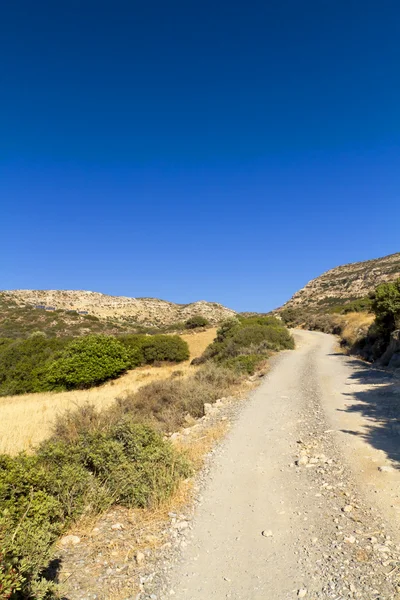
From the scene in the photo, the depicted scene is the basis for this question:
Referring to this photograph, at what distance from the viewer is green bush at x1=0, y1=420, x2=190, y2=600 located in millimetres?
3365

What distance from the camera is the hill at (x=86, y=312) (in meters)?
53.1

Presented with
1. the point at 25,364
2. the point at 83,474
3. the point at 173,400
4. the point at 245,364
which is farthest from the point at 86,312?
the point at 83,474

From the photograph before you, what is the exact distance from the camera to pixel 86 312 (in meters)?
72.5

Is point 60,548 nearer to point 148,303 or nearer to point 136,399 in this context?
point 136,399

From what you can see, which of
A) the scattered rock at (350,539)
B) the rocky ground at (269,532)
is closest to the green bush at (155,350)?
Answer: the rocky ground at (269,532)

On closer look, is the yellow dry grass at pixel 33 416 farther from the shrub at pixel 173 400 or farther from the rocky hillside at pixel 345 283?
the rocky hillside at pixel 345 283

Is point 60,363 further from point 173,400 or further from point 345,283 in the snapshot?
point 345,283

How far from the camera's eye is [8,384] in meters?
25.9

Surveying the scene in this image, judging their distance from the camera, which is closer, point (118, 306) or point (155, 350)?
point (155, 350)

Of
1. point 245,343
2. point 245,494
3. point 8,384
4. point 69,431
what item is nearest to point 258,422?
point 245,494

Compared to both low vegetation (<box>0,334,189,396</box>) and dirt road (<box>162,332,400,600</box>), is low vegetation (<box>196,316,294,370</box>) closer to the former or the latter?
low vegetation (<box>0,334,189,396</box>)

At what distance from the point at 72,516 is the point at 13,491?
1109 mm

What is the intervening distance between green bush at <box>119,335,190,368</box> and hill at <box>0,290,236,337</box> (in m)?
20.8

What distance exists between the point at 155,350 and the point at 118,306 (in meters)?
54.4
